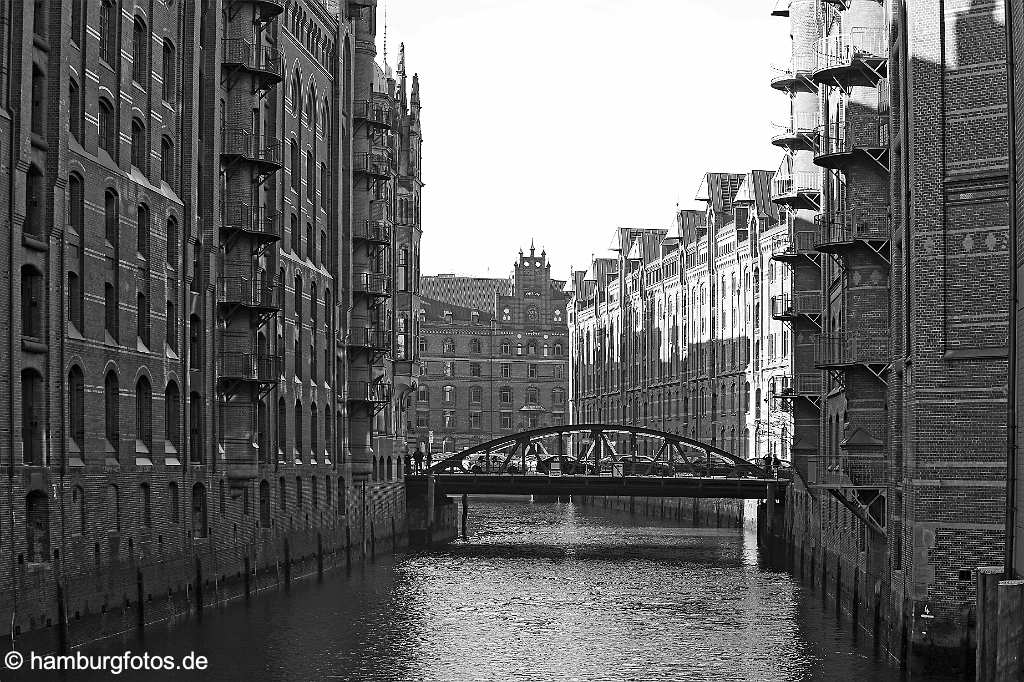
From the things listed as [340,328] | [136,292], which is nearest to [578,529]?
[340,328]

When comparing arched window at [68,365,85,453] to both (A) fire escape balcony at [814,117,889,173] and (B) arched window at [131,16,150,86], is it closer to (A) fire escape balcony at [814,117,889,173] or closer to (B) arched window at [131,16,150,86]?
(B) arched window at [131,16,150,86]

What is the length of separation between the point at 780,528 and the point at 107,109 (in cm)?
4046

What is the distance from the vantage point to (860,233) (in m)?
45.4

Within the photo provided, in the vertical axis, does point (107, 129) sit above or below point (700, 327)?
above

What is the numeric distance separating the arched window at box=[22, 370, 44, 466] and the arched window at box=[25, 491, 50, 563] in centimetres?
77

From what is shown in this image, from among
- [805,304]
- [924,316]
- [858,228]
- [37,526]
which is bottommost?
[37,526]

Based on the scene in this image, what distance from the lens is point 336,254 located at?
66.4m

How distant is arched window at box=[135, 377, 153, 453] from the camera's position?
43.2 meters

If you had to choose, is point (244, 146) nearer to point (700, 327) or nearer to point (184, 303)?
point (184, 303)

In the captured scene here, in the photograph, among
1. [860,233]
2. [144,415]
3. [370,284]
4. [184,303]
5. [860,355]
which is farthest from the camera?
[370,284]

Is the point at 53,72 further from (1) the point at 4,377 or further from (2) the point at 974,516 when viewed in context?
(2) the point at 974,516

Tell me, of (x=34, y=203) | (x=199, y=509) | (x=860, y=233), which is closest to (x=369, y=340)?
(x=199, y=509)

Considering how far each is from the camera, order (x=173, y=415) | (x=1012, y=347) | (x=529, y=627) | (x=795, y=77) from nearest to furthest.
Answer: (x=1012, y=347) < (x=173, y=415) < (x=529, y=627) < (x=795, y=77)

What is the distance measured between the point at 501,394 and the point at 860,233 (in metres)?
119
